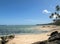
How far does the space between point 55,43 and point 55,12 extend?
60.8 feet

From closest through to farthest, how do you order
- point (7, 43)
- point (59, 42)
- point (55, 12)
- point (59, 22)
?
point (59, 42) < point (7, 43) < point (55, 12) < point (59, 22)

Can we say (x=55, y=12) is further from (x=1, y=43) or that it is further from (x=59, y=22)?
(x=59, y=22)

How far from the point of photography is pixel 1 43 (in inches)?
686

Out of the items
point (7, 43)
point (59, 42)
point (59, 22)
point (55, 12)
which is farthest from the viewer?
point (59, 22)

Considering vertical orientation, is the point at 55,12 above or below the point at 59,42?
above

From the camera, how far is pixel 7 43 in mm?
18547

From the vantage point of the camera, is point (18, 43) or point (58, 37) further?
point (18, 43)

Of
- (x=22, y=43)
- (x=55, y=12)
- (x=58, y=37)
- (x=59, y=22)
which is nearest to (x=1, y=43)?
(x=22, y=43)

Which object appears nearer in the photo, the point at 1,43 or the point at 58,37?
the point at 58,37

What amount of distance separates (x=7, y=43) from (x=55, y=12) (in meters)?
15.0

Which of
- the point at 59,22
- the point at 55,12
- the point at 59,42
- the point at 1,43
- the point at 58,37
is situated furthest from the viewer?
the point at 59,22

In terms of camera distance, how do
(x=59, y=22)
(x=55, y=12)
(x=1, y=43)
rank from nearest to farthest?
1. (x=1, y=43)
2. (x=55, y=12)
3. (x=59, y=22)

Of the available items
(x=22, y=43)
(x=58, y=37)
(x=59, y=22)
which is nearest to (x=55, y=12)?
(x=22, y=43)

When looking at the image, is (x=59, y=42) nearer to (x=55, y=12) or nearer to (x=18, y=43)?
(x=18, y=43)
